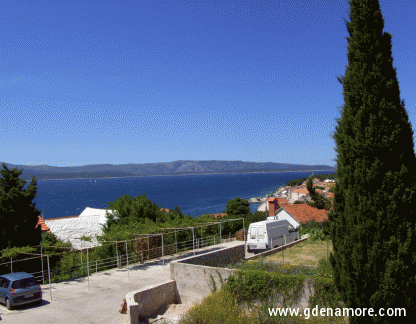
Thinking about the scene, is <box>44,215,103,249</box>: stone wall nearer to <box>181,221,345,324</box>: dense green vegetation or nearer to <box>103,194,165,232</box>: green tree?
<box>103,194,165,232</box>: green tree

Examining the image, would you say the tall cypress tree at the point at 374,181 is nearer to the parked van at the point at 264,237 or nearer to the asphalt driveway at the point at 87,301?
the asphalt driveway at the point at 87,301

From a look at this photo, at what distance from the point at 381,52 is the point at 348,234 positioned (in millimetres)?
4703

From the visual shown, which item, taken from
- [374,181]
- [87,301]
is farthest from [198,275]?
[374,181]

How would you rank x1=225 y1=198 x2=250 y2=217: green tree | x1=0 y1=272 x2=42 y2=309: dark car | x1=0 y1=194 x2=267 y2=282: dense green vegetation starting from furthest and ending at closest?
x1=225 y1=198 x2=250 y2=217: green tree, x1=0 y1=194 x2=267 y2=282: dense green vegetation, x1=0 y1=272 x2=42 y2=309: dark car

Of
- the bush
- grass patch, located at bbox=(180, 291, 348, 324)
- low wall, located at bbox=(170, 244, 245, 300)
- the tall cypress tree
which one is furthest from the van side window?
the tall cypress tree

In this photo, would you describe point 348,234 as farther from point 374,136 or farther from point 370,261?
point 374,136

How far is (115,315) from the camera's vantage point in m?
12.7

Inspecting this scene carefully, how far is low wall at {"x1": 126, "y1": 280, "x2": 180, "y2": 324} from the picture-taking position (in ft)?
37.9

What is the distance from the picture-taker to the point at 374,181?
8.00 metres

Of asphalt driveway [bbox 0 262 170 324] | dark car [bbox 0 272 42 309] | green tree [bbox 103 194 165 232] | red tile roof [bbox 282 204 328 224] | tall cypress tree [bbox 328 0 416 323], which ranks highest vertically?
tall cypress tree [bbox 328 0 416 323]

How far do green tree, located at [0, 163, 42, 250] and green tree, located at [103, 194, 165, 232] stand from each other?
737 cm

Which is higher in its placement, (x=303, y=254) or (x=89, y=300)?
(x=303, y=254)

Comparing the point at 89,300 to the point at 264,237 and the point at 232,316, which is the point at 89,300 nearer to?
the point at 232,316

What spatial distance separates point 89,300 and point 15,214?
1018cm
